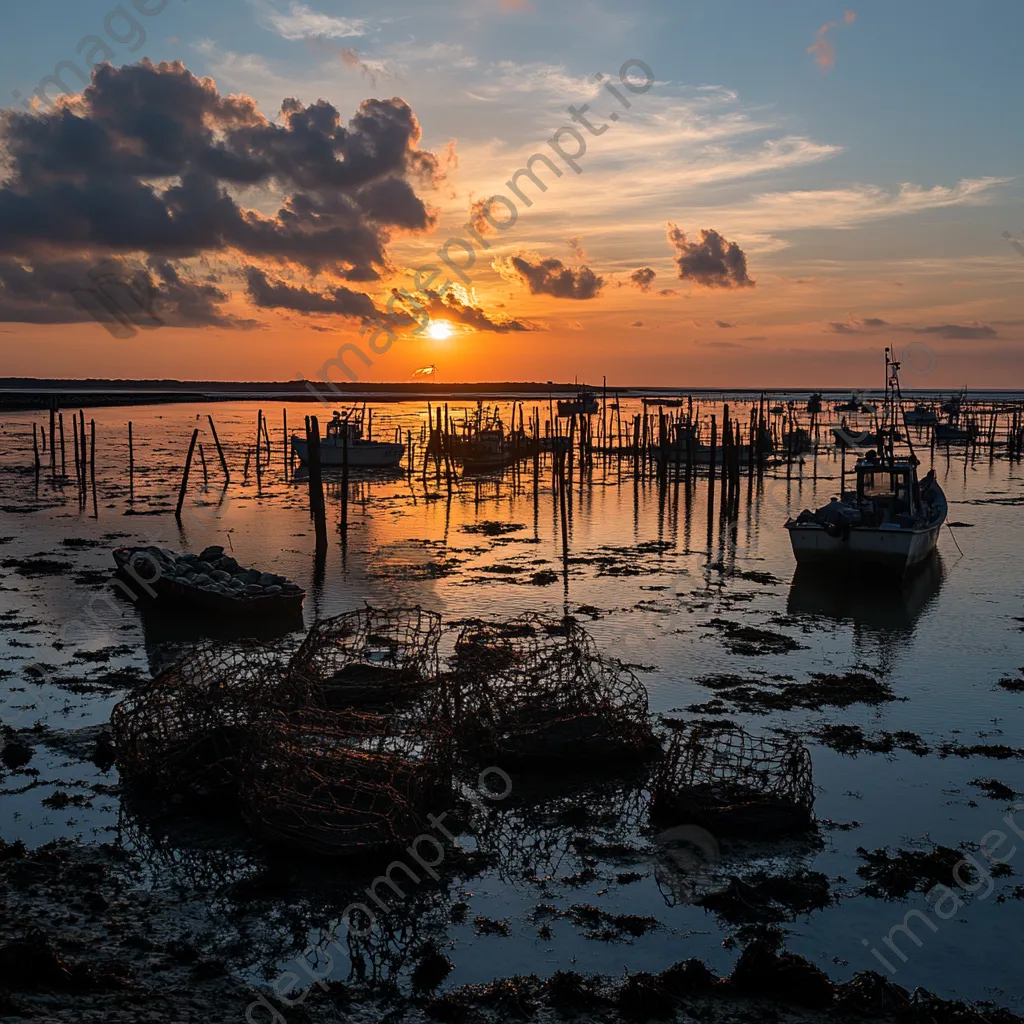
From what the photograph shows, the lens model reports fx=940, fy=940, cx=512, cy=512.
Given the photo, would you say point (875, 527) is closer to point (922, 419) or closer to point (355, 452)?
point (355, 452)

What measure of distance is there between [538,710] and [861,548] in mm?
Answer: 11847

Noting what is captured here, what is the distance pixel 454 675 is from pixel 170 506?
80.8 ft

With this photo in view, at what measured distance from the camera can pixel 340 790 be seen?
29.2 ft

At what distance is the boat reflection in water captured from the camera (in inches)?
670

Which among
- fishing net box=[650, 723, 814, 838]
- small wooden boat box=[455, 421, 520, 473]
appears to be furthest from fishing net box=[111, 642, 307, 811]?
small wooden boat box=[455, 421, 520, 473]

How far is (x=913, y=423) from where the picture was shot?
86.9m

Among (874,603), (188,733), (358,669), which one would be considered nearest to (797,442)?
(874,603)

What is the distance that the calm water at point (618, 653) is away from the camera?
736 centimetres

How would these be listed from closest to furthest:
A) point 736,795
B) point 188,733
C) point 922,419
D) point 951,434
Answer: point 736,795 < point 188,733 < point 951,434 < point 922,419

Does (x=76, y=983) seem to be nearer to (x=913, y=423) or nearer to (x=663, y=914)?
(x=663, y=914)

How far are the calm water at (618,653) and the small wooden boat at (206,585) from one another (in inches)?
26.2

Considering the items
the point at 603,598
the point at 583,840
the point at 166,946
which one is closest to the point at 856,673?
the point at 603,598

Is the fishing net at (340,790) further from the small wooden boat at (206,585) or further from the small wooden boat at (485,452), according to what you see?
the small wooden boat at (485,452)

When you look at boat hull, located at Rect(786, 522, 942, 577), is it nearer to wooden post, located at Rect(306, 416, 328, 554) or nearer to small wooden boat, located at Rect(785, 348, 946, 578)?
small wooden boat, located at Rect(785, 348, 946, 578)
